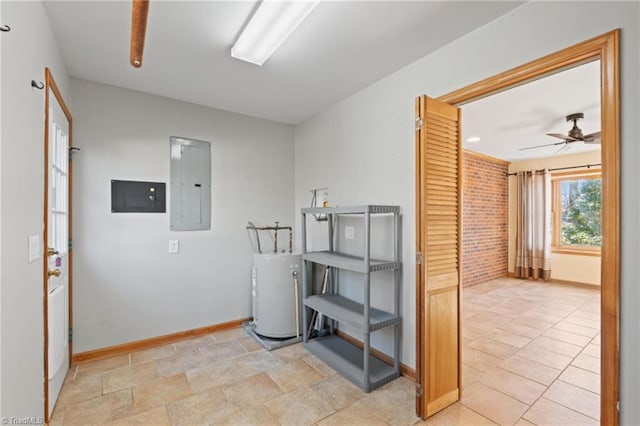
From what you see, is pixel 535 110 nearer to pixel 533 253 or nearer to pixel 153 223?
pixel 533 253

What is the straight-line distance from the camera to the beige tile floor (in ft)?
6.34

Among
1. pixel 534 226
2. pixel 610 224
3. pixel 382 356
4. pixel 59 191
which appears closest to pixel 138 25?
pixel 59 191

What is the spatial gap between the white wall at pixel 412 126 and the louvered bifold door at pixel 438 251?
13.1 inches

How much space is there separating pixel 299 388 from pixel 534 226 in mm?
5903

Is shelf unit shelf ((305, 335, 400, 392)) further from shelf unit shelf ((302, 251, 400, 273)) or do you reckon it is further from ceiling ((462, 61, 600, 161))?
ceiling ((462, 61, 600, 161))

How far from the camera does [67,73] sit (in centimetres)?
248

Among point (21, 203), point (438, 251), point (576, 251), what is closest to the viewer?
point (21, 203)

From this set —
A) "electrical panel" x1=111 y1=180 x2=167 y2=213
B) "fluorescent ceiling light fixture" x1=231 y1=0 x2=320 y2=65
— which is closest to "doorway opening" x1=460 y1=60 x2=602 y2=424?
"fluorescent ceiling light fixture" x1=231 y1=0 x2=320 y2=65

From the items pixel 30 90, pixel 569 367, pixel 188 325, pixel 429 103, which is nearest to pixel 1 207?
pixel 30 90

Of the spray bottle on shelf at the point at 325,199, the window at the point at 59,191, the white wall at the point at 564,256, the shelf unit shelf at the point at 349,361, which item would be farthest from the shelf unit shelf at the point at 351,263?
the white wall at the point at 564,256

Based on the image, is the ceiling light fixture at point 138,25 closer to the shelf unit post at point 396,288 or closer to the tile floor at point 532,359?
the shelf unit post at point 396,288

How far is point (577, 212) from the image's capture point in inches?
229

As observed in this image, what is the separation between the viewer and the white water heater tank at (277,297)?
3062 mm

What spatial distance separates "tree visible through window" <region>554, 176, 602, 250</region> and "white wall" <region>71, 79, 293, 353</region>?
5.84 metres
